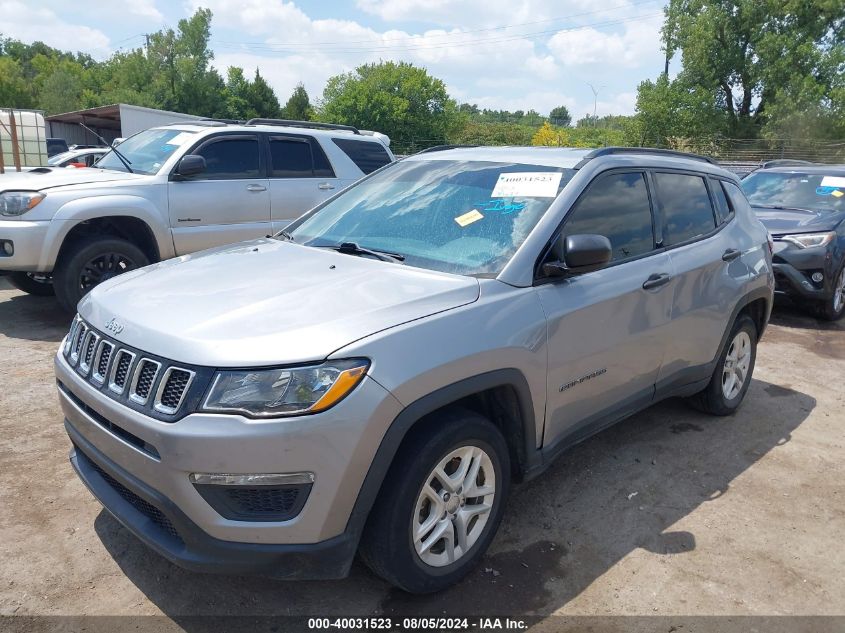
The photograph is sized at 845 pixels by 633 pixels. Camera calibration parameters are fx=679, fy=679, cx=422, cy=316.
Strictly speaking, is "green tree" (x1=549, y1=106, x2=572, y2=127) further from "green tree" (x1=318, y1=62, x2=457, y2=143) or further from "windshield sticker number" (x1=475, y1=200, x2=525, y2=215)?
"windshield sticker number" (x1=475, y1=200, x2=525, y2=215)

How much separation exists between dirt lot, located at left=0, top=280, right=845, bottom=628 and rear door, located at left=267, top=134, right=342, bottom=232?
10.5 feet

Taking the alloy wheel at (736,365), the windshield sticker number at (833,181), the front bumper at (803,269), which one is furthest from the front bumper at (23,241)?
the windshield sticker number at (833,181)

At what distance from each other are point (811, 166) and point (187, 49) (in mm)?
67227

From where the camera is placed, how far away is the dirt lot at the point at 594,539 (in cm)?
278

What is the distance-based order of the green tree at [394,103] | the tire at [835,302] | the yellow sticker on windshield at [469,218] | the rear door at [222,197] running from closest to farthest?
the yellow sticker on windshield at [469,218]
the rear door at [222,197]
the tire at [835,302]
the green tree at [394,103]

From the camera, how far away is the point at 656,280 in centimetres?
372

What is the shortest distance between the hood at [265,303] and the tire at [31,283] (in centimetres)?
447

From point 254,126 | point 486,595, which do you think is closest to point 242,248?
point 486,595

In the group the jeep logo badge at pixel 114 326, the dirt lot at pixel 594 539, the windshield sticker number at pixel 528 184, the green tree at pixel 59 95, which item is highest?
the green tree at pixel 59 95

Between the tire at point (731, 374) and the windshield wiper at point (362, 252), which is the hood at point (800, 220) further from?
the windshield wiper at point (362, 252)

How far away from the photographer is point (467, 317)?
8.91 ft

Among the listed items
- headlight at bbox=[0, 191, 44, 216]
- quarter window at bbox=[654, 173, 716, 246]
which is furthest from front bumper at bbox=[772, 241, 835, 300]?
headlight at bbox=[0, 191, 44, 216]

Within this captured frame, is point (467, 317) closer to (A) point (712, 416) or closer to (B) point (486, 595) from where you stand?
(B) point (486, 595)

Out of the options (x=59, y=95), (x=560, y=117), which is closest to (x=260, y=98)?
(x=59, y=95)
